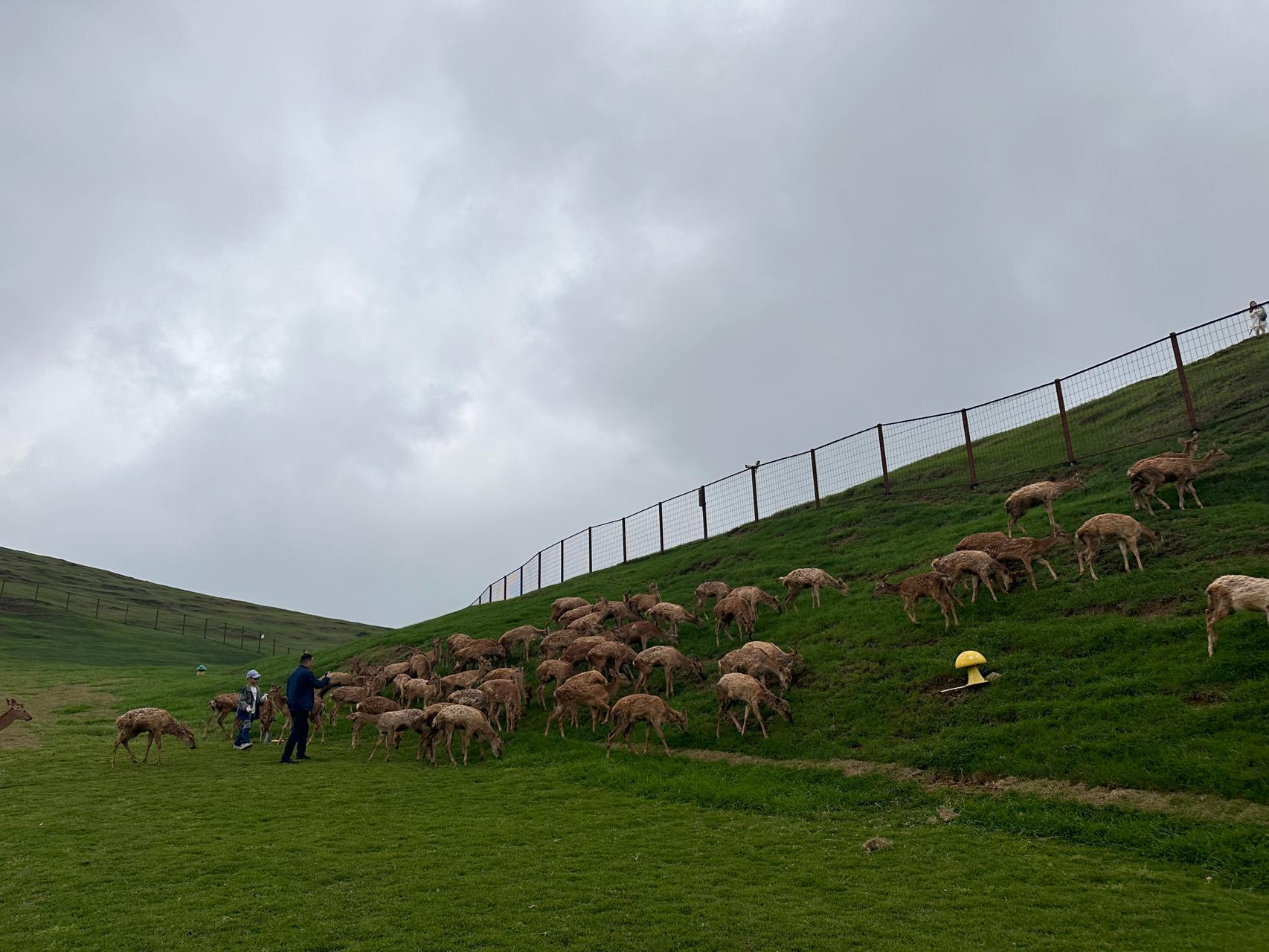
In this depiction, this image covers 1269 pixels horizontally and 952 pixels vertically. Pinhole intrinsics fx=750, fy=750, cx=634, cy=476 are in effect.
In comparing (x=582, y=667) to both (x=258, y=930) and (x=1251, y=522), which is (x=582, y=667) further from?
(x=1251, y=522)

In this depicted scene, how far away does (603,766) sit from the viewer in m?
15.5

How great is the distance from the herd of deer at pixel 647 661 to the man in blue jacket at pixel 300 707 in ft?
5.54

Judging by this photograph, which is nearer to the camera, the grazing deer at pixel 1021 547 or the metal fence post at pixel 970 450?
the grazing deer at pixel 1021 547

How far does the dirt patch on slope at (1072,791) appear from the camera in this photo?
905 centimetres

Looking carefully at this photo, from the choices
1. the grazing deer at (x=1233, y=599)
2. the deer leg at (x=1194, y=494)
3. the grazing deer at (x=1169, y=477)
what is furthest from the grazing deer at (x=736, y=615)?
the deer leg at (x=1194, y=494)

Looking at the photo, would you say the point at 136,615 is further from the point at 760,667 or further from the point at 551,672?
the point at 760,667

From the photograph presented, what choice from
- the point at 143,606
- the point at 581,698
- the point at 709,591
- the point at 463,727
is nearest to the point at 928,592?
the point at 709,591

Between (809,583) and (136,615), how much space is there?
3990 inches

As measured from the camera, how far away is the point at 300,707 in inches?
718

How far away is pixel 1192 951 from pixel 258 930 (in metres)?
8.71

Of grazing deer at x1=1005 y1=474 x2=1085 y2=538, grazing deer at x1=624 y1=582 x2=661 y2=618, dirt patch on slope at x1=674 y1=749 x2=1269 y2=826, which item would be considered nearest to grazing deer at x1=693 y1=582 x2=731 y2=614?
grazing deer at x1=624 y1=582 x2=661 y2=618

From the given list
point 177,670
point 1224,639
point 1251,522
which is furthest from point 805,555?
point 177,670

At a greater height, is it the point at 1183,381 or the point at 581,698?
the point at 1183,381

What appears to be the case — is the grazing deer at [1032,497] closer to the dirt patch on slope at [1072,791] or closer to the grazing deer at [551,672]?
the dirt patch on slope at [1072,791]
